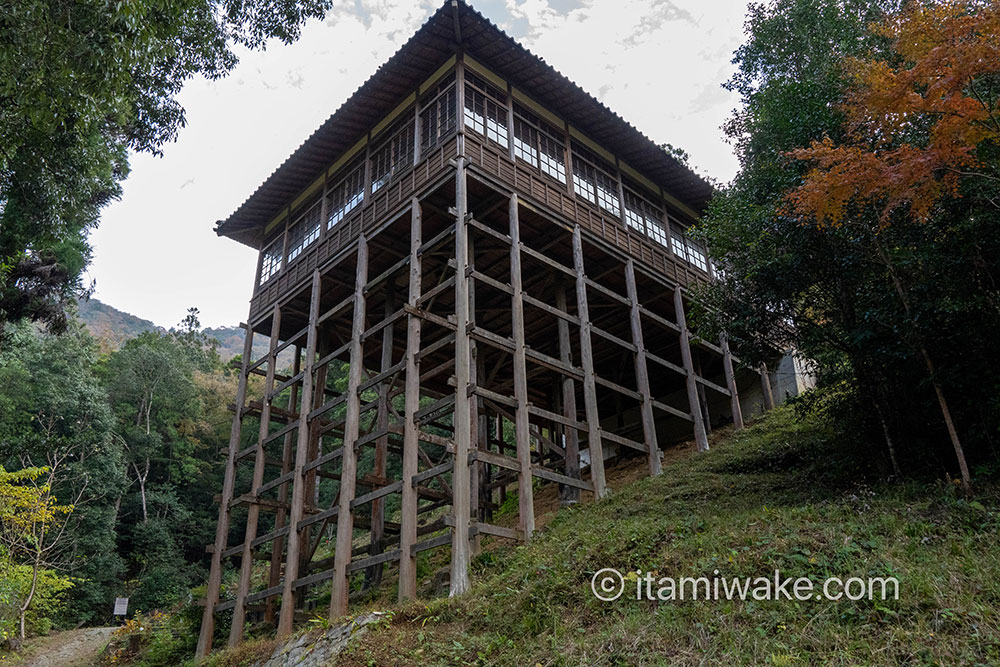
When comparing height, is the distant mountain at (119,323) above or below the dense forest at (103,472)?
above

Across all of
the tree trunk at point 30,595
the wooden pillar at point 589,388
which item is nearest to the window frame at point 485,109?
the wooden pillar at point 589,388

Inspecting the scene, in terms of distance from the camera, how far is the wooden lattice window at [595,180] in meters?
18.2

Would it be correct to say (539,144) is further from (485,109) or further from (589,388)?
(589,388)

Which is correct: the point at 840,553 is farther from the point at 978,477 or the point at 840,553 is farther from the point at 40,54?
the point at 40,54

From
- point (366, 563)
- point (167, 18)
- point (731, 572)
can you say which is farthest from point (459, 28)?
point (731, 572)

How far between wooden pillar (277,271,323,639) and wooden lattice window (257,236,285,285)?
126 inches

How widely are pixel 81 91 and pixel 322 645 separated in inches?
310

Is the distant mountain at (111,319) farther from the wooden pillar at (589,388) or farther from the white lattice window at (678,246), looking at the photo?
the wooden pillar at (589,388)

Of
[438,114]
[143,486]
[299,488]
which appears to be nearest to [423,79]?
[438,114]

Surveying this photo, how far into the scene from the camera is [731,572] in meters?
8.12

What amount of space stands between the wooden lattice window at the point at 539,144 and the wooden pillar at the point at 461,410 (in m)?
2.69

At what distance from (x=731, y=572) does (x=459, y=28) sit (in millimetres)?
12459

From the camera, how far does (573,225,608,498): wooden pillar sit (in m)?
14.5

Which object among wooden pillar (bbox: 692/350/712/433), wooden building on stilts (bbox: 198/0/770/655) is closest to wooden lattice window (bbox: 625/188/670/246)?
→ wooden building on stilts (bbox: 198/0/770/655)
